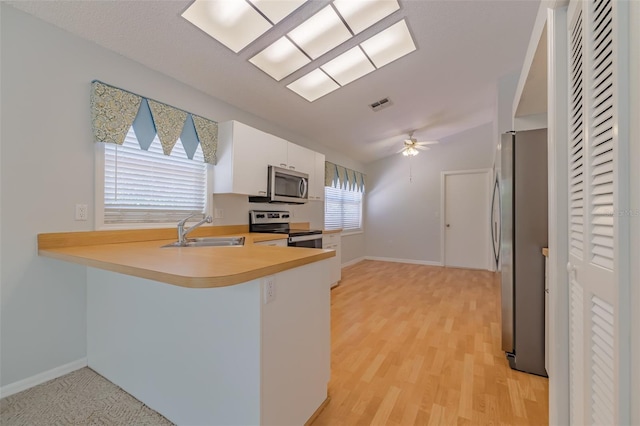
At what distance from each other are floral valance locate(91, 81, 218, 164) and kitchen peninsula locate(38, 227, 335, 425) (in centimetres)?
86

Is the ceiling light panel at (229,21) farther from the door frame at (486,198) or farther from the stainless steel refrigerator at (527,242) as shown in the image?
the door frame at (486,198)

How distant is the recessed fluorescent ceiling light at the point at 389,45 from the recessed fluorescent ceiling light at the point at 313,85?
53cm

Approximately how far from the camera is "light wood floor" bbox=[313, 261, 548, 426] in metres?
1.56

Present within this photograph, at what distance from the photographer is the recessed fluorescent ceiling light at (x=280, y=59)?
8.13ft

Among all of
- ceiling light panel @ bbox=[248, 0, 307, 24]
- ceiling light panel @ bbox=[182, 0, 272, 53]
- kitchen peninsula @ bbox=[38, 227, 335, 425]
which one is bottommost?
kitchen peninsula @ bbox=[38, 227, 335, 425]

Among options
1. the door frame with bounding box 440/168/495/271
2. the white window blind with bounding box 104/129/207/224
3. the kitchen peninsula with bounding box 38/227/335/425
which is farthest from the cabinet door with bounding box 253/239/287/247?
the door frame with bounding box 440/168/495/271

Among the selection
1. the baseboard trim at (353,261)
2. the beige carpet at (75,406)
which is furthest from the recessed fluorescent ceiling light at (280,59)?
the baseboard trim at (353,261)

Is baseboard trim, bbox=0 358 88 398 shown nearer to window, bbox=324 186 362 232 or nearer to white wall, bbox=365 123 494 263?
window, bbox=324 186 362 232

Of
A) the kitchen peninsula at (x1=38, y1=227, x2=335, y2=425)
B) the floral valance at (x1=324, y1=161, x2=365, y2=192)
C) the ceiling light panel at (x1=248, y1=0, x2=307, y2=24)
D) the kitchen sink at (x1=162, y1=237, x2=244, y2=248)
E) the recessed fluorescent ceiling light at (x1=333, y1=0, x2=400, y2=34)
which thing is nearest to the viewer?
the kitchen peninsula at (x1=38, y1=227, x2=335, y2=425)

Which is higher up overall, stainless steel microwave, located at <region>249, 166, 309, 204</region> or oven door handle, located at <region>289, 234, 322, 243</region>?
stainless steel microwave, located at <region>249, 166, 309, 204</region>

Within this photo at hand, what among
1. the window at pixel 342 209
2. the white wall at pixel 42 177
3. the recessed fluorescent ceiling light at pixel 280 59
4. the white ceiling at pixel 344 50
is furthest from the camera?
the window at pixel 342 209

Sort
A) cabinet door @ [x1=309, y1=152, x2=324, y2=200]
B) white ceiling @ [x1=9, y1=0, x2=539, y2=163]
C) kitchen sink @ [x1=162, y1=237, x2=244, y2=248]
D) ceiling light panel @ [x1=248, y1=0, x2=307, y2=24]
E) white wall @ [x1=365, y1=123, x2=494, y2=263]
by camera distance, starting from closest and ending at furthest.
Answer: white ceiling @ [x1=9, y1=0, x2=539, y2=163] → ceiling light panel @ [x1=248, y1=0, x2=307, y2=24] → kitchen sink @ [x1=162, y1=237, x2=244, y2=248] → cabinet door @ [x1=309, y1=152, x2=324, y2=200] → white wall @ [x1=365, y1=123, x2=494, y2=263]

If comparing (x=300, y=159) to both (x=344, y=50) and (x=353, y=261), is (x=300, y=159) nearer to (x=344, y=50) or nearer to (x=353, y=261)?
(x=344, y=50)

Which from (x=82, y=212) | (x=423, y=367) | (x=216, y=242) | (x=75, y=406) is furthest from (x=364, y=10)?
(x=75, y=406)
